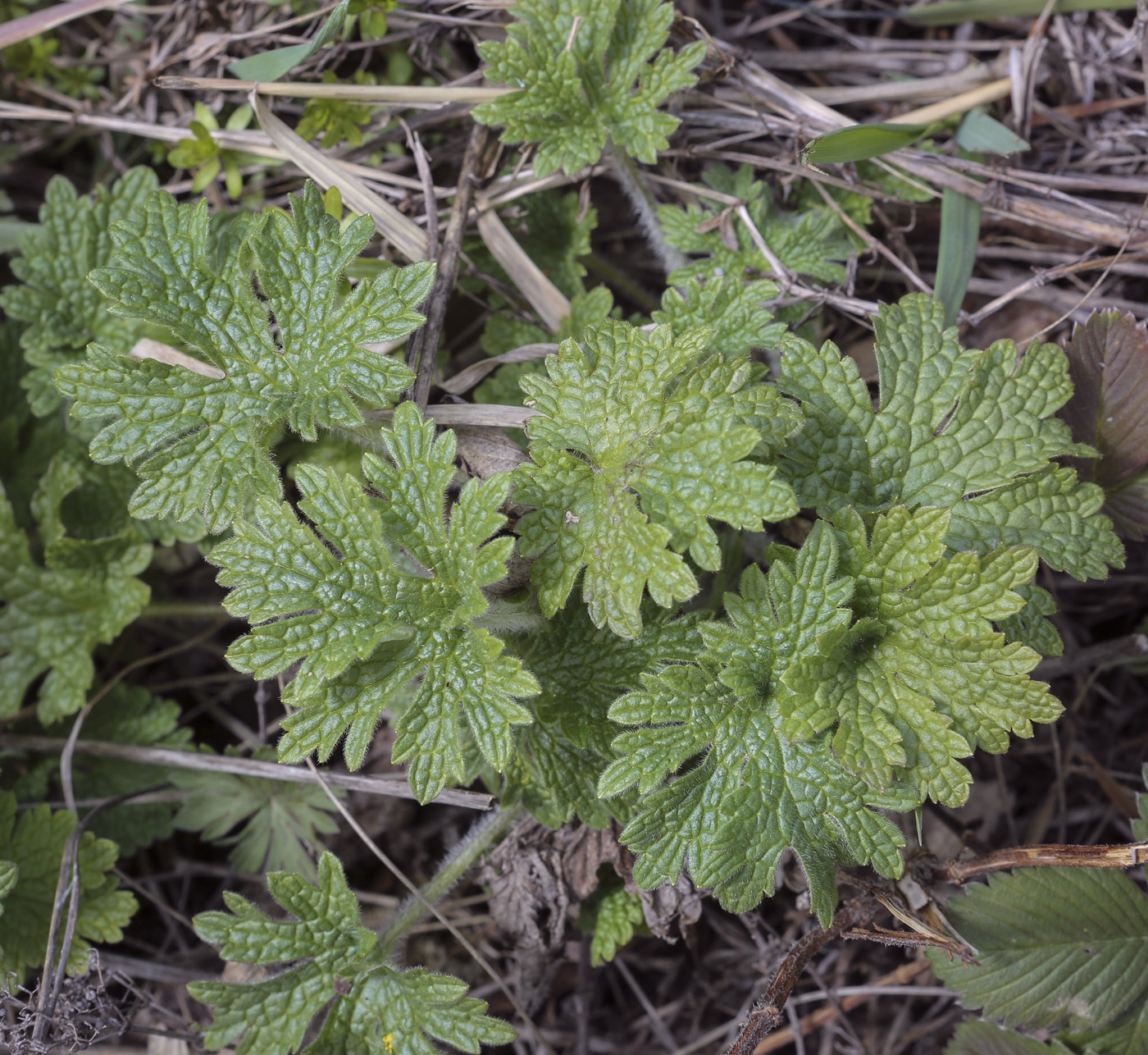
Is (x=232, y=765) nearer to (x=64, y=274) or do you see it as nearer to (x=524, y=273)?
(x=64, y=274)

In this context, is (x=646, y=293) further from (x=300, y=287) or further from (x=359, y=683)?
(x=359, y=683)

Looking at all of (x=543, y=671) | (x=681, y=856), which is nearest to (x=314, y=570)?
(x=543, y=671)

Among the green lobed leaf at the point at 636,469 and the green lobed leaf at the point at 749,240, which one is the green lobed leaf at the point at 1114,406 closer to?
the green lobed leaf at the point at 749,240

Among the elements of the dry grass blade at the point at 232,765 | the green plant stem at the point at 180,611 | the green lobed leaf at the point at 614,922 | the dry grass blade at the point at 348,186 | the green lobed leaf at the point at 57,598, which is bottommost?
the green lobed leaf at the point at 614,922

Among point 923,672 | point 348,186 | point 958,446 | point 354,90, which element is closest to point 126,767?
point 348,186

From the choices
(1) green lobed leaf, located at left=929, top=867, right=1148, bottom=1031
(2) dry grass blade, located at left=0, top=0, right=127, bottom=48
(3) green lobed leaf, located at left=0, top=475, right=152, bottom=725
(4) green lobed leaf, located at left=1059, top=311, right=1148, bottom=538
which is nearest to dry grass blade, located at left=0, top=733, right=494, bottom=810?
(3) green lobed leaf, located at left=0, top=475, right=152, bottom=725

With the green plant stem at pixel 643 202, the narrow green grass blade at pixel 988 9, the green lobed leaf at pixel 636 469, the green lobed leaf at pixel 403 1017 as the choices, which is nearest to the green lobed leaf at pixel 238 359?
the green lobed leaf at pixel 636 469

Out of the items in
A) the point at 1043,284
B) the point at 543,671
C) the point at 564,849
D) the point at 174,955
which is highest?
the point at 1043,284
